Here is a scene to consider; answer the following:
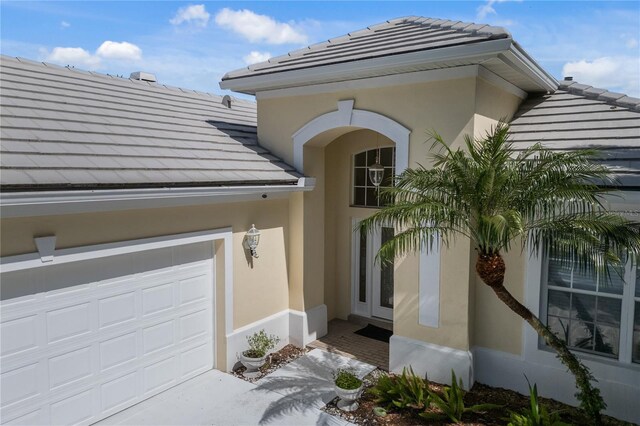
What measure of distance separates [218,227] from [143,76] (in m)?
7.64

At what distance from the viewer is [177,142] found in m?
9.26

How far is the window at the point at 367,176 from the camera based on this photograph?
11.6 metres

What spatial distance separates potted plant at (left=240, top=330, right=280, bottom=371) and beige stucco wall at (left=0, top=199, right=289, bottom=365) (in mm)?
407

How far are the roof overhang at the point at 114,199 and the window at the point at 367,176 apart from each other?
10.3ft

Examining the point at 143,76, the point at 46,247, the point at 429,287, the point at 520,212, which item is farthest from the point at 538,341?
the point at 143,76

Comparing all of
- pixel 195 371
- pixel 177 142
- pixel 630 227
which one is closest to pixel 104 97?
pixel 177 142

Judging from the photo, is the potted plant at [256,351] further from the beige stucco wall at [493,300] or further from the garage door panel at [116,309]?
the beige stucco wall at [493,300]

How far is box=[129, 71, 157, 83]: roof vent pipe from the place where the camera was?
13.8 metres

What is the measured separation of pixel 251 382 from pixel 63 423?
336 cm

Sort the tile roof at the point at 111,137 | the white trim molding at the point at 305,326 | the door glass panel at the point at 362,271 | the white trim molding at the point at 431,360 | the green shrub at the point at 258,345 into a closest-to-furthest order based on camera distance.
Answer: the tile roof at the point at 111,137, the white trim molding at the point at 431,360, the green shrub at the point at 258,345, the white trim molding at the point at 305,326, the door glass panel at the point at 362,271

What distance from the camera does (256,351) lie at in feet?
30.5

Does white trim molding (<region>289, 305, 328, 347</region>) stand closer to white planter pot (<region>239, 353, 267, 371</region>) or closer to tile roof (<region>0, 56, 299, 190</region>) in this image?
white planter pot (<region>239, 353, 267, 371</region>)

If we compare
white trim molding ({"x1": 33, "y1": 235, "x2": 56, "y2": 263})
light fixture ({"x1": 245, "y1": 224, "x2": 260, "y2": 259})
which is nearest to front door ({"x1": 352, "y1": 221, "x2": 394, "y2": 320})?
light fixture ({"x1": 245, "y1": 224, "x2": 260, "y2": 259})

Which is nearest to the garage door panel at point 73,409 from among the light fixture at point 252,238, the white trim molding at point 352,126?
the light fixture at point 252,238
